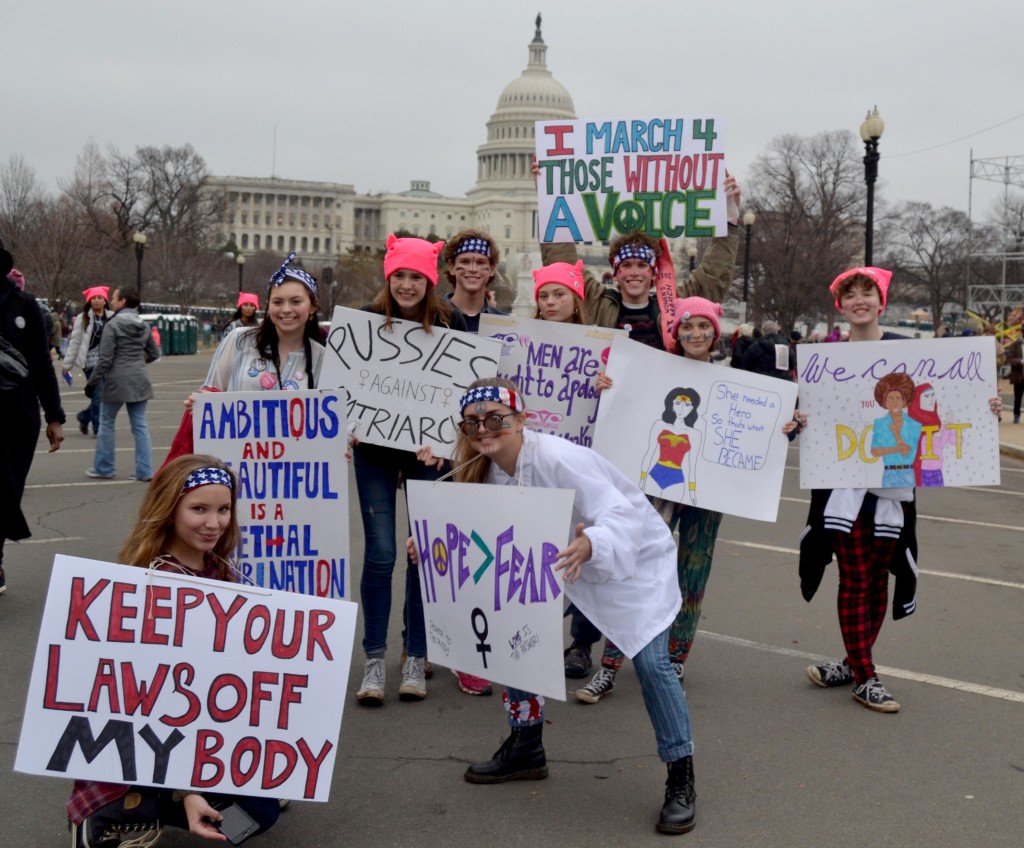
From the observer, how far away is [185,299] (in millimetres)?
54875

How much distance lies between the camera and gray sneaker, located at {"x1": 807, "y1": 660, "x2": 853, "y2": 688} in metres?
5.27

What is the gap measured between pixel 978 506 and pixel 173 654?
9.59 metres

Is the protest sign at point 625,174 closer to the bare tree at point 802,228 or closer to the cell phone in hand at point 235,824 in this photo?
the cell phone in hand at point 235,824

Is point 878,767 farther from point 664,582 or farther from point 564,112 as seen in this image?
point 564,112

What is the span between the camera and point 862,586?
16.6ft

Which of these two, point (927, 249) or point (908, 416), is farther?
point (927, 249)

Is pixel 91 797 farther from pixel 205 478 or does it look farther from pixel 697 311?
pixel 697 311

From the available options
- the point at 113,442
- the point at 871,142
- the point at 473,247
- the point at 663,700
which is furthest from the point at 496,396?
the point at 871,142

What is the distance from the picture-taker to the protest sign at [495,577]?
3.72 meters

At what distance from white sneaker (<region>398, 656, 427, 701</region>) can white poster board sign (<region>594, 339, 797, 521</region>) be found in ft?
3.93

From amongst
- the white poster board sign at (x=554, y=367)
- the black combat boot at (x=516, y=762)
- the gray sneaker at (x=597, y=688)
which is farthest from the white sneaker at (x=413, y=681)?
the white poster board sign at (x=554, y=367)

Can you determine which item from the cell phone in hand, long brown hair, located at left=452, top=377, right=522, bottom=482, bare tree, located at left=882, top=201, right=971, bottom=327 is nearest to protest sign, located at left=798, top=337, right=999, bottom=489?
long brown hair, located at left=452, top=377, right=522, bottom=482

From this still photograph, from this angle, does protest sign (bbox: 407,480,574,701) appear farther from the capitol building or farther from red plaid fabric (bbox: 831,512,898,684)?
the capitol building

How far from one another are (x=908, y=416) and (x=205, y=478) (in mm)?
3035
